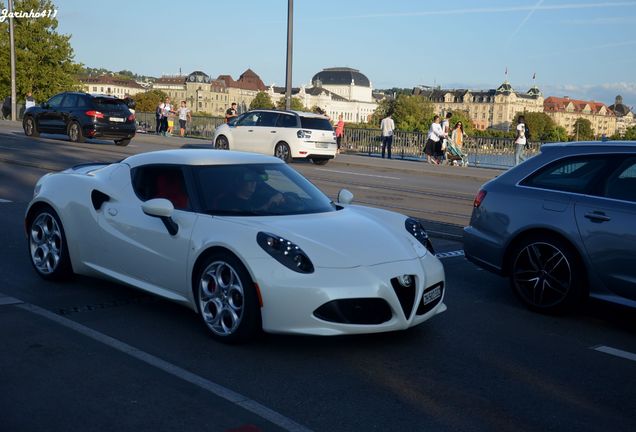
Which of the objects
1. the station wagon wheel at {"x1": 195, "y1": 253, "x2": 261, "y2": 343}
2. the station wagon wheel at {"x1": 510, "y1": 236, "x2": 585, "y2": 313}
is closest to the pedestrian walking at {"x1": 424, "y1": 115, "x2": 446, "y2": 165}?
the station wagon wheel at {"x1": 510, "y1": 236, "x2": 585, "y2": 313}

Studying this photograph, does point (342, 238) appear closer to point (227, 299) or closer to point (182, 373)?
point (227, 299)

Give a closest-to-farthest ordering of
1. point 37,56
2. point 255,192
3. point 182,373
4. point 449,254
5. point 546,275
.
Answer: point 182,373 < point 255,192 < point 546,275 < point 449,254 < point 37,56

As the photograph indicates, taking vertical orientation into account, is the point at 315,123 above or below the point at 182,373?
above

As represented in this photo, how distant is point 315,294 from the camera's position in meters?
5.10

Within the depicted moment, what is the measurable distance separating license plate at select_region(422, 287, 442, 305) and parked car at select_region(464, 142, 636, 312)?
4.47 ft

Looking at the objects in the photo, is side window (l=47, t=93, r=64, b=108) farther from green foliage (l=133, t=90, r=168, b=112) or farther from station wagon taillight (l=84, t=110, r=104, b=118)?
green foliage (l=133, t=90, r=168, b=112)

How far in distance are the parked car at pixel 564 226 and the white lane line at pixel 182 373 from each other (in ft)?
10.7

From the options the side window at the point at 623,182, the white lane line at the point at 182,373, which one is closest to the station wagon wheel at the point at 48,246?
the white lane line at the point at 182,373

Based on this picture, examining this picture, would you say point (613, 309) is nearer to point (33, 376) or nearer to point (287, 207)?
point (287, 207)

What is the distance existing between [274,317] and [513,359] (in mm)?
1673

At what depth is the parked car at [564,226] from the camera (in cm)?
624

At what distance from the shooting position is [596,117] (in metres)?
180

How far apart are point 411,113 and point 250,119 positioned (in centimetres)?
11653

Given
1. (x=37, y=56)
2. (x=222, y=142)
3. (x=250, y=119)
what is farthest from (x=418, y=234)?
(x=37, y=56)
